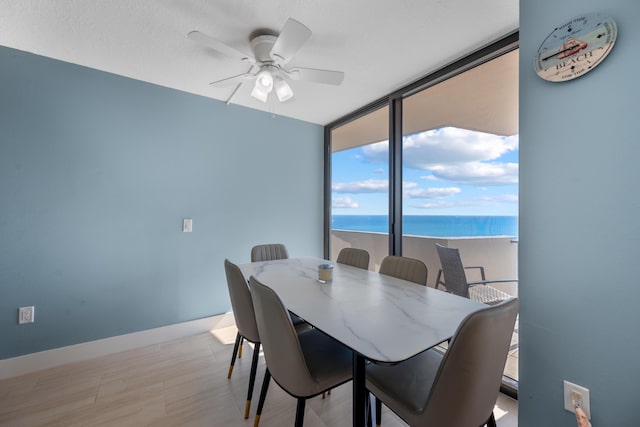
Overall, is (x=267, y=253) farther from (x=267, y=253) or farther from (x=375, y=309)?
(x=375, y=309)

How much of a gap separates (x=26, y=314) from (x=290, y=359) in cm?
227

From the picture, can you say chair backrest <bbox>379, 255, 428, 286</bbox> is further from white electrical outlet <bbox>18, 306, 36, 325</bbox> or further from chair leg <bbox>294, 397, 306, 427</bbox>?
white electrical outlet <bbox>18, 306, 36, 325</bbox>

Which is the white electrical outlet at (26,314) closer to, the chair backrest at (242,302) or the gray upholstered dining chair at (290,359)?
the chair backrest at (242,302)

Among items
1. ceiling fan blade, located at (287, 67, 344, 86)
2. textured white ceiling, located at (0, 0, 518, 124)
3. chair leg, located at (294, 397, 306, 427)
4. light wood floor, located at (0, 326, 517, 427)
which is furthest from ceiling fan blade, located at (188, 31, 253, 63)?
light wood floor, located at (0, 326, 517, 427)

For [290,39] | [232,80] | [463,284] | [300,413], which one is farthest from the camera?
[463,284]

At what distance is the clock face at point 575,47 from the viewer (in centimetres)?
102

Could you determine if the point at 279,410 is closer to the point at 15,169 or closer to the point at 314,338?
the point at 314,338

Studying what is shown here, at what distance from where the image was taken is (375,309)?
46.4 inches

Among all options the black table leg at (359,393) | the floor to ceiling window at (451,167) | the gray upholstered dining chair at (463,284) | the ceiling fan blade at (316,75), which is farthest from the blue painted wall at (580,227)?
the ceiling fan blade at (316,75)

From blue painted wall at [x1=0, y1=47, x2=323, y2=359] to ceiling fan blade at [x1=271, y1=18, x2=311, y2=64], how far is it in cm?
151

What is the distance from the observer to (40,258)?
198cm

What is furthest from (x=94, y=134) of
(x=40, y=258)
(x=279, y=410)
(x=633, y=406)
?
(x=633, y=406)

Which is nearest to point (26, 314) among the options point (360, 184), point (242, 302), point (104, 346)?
point (104, 346)

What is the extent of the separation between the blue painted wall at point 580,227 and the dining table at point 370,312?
33 cm
